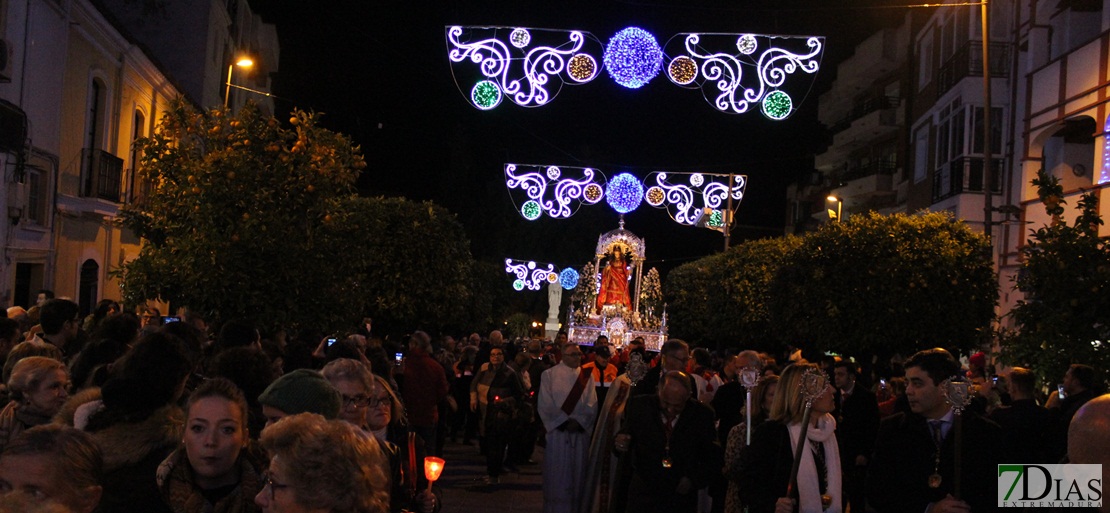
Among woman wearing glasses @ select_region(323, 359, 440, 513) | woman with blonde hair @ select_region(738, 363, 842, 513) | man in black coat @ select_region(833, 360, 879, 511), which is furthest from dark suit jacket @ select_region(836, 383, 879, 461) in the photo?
woman wearing glasses @ select_region(323, 359, 440, 513)

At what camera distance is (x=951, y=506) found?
5.37 m

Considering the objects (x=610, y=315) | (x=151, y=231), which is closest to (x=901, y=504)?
(x=151, y=231)

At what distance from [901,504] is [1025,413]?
437cm

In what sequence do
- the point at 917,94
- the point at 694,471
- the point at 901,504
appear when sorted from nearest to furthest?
the point at 901,504 < the point at 694,471 < the point at 917,94

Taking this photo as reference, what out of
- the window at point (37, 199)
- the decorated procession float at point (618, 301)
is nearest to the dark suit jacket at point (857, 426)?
the window at point (37, 199)

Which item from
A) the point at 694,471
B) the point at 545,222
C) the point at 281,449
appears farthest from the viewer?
the point at 545,222

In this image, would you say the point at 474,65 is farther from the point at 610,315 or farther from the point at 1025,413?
the point at 610,315

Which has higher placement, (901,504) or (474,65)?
(474,65)

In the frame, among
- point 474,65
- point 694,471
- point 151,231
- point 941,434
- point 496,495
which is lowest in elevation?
point 496,495

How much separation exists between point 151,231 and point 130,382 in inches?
372

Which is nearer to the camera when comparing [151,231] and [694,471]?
[694,471]

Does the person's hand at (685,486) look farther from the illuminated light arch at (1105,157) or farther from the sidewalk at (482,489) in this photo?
the illuminated light arch at (1105,157)

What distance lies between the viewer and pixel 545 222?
64375mm

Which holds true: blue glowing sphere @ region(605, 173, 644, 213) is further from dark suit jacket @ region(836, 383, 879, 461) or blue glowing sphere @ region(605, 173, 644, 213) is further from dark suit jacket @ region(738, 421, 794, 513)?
dark suit jacket @ region(738, 421, 794, 513)
